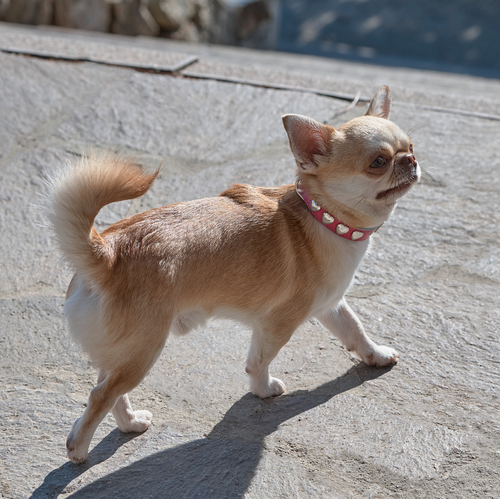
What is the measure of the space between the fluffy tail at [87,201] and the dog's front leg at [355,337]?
1007 mm

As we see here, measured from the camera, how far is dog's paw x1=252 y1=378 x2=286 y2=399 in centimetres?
250

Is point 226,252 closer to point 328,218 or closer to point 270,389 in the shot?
point 328,218

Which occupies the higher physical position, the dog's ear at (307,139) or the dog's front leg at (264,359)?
the dog's ear at (307,139)

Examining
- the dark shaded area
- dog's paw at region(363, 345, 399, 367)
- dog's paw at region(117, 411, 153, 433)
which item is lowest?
the dark shaded area

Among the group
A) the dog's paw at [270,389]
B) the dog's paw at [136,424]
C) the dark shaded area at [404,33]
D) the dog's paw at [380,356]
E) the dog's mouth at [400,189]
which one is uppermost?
the dog's mouth at [400,189]

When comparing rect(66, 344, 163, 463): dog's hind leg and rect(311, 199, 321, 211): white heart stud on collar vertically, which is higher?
rect(311, 199, 321, 211): white heart stud on collar

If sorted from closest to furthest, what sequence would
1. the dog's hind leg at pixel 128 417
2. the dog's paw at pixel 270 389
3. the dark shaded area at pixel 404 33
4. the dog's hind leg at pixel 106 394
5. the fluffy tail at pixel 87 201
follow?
the fluffy tail at pixel 87 201
the dog's hind leg at pixel 106 394
the dog's hind leg at pixel 128 417
the dog's paw at pixel 270 389
the dark shaded area at pixel 404 33

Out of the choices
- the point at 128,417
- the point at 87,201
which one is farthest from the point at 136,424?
the point at 87,201

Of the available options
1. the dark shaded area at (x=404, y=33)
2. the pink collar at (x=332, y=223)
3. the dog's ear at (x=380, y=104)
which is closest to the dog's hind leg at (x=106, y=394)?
the pink collar at (x=332, y=223)

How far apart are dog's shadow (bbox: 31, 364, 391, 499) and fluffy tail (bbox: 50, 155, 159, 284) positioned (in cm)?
68

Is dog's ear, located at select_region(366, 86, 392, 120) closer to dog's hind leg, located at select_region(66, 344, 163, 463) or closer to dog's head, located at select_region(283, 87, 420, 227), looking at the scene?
dog's head, located at select_region(283, 87, 420, 227)

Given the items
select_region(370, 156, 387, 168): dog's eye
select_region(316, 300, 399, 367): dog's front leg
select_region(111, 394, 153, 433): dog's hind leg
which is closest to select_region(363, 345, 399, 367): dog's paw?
select_region(316, 300, 399, 367): dog's front leg

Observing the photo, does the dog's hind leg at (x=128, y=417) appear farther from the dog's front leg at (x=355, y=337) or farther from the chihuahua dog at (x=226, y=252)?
the dog's front leg at (x=355, y=337)

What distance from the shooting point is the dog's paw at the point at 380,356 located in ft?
8.63
